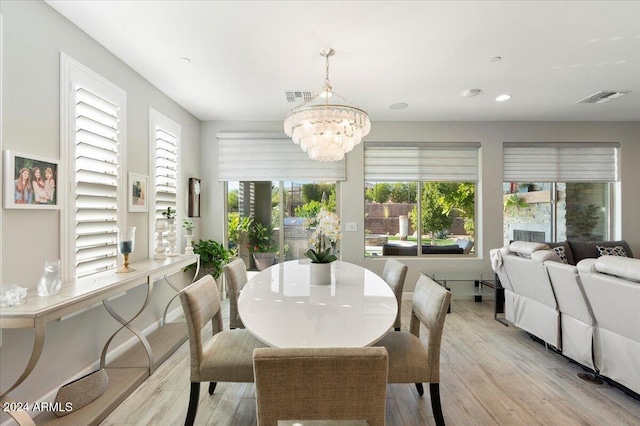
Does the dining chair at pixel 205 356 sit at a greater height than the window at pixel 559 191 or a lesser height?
lesser

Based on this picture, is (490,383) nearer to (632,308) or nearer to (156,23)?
(632,308)

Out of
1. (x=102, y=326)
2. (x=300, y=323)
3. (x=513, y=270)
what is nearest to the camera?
(x=300, y=323)

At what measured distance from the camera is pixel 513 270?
312 cm

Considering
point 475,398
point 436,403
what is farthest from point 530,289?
point 436,403

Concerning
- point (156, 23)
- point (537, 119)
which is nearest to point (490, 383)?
point (156, 23)

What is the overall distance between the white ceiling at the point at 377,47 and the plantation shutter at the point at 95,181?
59cm

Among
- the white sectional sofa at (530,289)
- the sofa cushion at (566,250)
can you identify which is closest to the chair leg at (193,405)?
the white sectional sofa at (530,289)

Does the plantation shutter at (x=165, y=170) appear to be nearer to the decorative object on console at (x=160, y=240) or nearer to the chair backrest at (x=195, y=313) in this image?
the decorative object on console at (x=160, y=240)

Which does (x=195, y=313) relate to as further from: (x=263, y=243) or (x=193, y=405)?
(x=263, y=243)

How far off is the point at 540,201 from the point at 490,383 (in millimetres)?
3817

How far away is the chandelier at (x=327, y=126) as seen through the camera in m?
2.52

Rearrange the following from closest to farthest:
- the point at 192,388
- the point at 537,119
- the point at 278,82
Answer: the point at 192,388, the point at 278,82, the point at 537,119

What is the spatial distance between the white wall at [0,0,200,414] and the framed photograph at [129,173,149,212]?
76 centimetres

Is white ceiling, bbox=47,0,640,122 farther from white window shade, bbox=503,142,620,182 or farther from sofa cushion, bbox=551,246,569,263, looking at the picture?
sofa cushion, bbox=551,246,569,263
